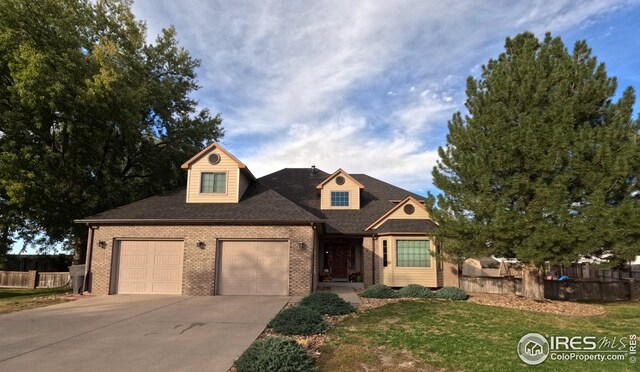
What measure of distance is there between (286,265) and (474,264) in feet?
54.7

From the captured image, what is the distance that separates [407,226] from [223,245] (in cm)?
919

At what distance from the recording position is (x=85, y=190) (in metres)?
19.8

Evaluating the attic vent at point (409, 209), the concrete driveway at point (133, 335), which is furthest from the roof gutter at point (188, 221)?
the attic vent at point (409, 209)

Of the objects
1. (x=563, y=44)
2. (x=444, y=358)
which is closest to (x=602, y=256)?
(x=563, y=44)

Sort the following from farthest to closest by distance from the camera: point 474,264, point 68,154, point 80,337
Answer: point 474,264, point 68,154, point 80,337

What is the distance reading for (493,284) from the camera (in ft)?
57.9

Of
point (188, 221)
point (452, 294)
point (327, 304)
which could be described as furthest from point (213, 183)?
point (452, 294)

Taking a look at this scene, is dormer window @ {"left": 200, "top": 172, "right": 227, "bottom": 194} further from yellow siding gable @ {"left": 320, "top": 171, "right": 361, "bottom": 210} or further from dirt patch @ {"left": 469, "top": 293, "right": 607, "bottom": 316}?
dirt patch @ {"left": 469, "top": 293, "right": 607, "bottom": 316}

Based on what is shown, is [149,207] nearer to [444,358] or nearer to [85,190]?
[85,190]

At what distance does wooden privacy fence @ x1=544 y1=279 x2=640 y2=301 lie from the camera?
56.5 feet

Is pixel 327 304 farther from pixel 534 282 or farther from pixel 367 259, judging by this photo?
pixel 534 282

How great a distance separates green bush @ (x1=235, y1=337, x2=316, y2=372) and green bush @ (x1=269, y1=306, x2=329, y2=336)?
2201 millimetres

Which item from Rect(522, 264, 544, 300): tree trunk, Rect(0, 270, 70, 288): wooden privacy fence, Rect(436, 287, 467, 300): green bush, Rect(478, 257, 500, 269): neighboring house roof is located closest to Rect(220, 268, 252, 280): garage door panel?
Rect(436, 287, 467, 300): green bush

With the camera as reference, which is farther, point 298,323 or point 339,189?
point 339,189
